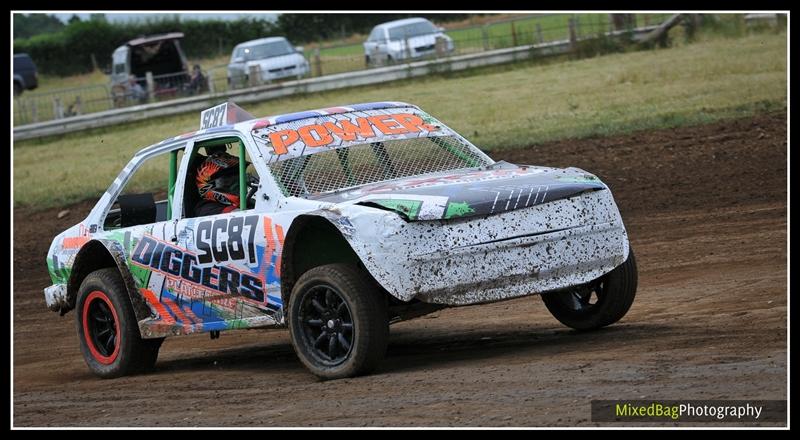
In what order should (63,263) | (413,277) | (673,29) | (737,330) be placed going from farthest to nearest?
(673,29), (63,263), (737,330), (413,277)

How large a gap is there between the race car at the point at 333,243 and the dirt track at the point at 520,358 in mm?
339

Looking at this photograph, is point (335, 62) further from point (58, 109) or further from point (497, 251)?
point (497, 251)

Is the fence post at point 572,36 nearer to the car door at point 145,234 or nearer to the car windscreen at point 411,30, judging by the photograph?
the car windscreen at point 411,30

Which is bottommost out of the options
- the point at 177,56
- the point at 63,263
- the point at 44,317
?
the point at 44,317

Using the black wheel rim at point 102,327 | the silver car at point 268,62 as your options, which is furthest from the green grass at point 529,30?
the black wheel rim at point 102,327

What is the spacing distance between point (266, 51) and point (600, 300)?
23.5 m

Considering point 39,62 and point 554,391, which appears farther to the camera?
point 39,62

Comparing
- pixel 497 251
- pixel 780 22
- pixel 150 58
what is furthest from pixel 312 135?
pixel 150 58

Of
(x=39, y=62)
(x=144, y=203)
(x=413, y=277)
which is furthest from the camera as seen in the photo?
(x=39, y=62)

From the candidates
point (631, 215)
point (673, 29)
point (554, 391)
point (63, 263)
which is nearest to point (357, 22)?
point (673, 29)

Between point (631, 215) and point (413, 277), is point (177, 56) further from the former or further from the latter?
point (413, 277)

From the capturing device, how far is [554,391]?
252 inches

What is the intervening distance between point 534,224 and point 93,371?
373cm

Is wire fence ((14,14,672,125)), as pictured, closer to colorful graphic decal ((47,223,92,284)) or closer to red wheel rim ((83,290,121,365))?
colorful graphic decal ((47,223,92,284))
